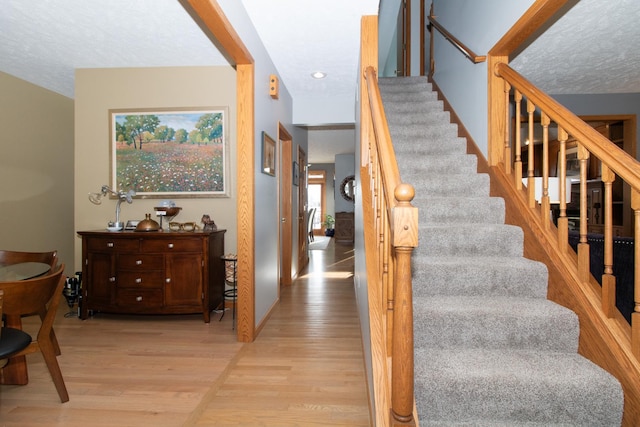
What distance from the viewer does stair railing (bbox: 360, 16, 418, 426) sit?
1011 mm

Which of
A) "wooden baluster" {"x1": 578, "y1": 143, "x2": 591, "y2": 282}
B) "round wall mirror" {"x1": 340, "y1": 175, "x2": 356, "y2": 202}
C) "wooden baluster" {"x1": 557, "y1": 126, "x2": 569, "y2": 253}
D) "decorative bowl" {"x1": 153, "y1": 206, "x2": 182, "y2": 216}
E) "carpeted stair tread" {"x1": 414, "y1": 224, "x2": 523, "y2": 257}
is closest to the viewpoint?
"wooden baluster" {"x1": 578, "y1": 143, "x2": 591, "y2": 282}

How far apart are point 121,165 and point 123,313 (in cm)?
157

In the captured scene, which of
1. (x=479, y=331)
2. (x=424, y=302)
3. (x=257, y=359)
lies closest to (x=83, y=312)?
(x=257, y=359)

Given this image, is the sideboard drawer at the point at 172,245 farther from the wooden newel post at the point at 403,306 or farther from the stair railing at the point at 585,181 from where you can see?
the stair railing at the point at 585,181

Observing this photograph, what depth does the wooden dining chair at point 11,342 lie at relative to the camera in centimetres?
162

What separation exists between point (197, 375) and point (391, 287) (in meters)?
1.64

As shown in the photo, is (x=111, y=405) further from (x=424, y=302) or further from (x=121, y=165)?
(x=121, y=165)

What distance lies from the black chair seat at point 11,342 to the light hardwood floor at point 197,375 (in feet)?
1.35

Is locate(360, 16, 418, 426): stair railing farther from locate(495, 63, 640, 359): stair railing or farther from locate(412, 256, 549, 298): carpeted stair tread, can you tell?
locate(495, 63, 640, 359): stair railing

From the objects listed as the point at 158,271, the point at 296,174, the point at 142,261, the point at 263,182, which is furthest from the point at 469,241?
the point at 296,174

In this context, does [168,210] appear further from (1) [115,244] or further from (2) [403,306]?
(2) [403,306]

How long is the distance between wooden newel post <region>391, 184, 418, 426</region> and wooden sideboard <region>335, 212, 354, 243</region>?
841cm

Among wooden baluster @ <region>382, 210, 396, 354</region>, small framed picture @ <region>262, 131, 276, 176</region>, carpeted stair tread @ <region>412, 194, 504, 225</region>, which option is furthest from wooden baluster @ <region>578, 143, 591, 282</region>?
small framed picture @ <region>262, 131, 276, 176</region>

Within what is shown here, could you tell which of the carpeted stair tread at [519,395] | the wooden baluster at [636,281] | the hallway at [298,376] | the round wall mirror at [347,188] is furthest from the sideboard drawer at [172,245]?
the round wall mirror at [347,188]
